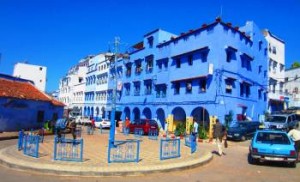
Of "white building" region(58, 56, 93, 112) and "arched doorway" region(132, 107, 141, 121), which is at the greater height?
"white building" region(58, 56, 93, 112)

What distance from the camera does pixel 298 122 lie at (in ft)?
102

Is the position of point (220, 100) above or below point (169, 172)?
above

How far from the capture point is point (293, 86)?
4797 centimetres

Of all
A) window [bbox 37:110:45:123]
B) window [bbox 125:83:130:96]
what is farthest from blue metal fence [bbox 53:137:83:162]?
window [bbox 125:83:130:96]

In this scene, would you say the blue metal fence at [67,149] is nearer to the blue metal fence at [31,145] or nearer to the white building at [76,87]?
the blue metal fence at [31,145]

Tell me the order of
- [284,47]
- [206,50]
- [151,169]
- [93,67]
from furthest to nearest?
[93,67] < [284,47] < [206,50] < [151,169]

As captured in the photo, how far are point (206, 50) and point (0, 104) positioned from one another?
817 inches

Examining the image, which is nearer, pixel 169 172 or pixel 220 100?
pixel 169 172

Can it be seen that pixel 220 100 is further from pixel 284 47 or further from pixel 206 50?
pixel 284 47

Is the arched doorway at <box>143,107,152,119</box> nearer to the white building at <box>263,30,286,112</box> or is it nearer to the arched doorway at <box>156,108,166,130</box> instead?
the arched doorway at <box>156,108,166,130</box>

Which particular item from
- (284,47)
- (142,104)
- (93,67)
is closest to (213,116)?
(142,104)

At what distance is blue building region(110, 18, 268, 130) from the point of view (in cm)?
2991

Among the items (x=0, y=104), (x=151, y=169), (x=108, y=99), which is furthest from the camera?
(x=108, y=99)

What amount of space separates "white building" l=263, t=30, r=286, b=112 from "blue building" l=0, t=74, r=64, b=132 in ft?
92.4
